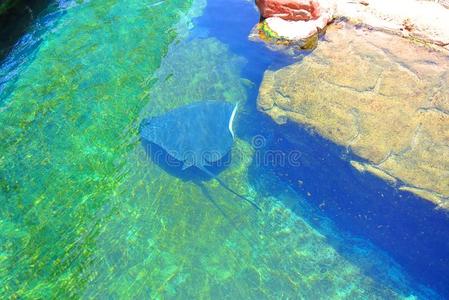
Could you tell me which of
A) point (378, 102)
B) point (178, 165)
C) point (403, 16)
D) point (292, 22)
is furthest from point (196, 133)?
point (403, 16)

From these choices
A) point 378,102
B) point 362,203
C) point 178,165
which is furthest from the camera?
point 178,165

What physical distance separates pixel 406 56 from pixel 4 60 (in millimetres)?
7165

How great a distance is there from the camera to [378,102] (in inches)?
207

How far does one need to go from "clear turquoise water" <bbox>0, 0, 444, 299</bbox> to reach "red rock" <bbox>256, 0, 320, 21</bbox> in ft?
3.07

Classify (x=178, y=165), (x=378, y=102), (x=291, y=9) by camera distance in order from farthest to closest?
(x=291, y=9), (x=178, y=165), (x=378, y=102)

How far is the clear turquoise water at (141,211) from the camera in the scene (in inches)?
178

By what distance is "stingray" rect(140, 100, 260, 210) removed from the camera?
5188 mm

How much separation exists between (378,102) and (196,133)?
249 centimetres

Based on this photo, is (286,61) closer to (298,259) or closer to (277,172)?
(277,172)

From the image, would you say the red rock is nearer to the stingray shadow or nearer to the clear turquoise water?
the clear turquoise water

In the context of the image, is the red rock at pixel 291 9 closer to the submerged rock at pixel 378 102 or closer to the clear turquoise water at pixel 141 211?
the submerged rock at pixel 378 102

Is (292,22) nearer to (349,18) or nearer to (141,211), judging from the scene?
(349,18)

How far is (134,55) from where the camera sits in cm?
744

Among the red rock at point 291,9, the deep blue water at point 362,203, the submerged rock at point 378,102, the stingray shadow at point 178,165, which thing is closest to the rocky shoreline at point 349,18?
the red rock at point 291,9
